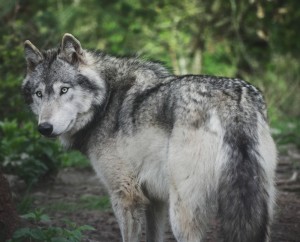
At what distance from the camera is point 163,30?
1311cm

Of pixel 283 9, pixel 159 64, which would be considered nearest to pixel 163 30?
pixel 283 9

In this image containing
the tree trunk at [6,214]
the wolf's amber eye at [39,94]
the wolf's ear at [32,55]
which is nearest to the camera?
the tree trunk at [6,214]

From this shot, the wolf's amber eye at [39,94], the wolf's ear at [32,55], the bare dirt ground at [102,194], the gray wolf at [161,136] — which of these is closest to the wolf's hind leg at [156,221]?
the gray wolf at [161,136]

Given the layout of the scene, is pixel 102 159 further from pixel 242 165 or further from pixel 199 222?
pixel 242 165

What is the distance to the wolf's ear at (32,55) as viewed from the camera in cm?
511

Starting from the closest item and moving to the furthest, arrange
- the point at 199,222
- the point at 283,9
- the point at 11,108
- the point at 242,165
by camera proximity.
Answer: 1. the point at 242,165
2. the point at 199,222
3. the point at 11,108
4. the point at 283,9

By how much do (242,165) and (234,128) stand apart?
0.26 metres

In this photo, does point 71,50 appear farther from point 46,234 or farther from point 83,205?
point 83,205

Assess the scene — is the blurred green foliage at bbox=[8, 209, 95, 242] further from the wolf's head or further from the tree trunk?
the wolf's head

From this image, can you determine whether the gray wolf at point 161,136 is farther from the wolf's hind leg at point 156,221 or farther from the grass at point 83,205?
the grass at point 83,205

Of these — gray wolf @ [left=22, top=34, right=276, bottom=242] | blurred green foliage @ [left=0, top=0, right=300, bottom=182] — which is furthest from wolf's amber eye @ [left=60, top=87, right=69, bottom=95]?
blurred green foliage @ [left=0, top=0, right=300, bottom=182]

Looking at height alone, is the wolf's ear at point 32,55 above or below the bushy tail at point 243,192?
above

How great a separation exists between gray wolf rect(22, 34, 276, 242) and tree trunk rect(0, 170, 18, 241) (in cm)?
55

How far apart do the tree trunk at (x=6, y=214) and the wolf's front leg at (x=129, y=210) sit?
2.64 ft
